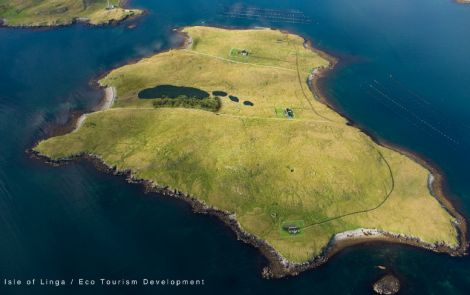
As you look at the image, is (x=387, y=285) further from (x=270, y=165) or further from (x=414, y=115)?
(x=414, y=115)

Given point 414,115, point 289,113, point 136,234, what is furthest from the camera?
point 414,115

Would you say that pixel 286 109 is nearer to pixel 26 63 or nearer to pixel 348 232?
pixel 348 232

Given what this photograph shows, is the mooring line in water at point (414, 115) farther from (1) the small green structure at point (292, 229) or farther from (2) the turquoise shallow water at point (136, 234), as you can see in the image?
(1) the small green structure at point (292, 229)

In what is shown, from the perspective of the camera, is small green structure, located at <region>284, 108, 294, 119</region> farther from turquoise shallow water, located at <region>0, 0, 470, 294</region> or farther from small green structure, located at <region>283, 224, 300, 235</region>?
small green structure, located at <region>283, 224, 300, 235</region>

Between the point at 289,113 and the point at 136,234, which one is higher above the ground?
the point at 289,113

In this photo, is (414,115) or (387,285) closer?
(387,285)

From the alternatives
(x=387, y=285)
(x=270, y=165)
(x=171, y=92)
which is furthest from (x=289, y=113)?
(x=387, y=285)

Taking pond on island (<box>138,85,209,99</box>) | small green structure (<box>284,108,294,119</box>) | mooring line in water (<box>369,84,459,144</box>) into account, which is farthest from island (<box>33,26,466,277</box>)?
mooring line in water (<box>369,84,459,144</box>)

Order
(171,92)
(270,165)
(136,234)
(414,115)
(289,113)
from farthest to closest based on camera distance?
(414,115) < (171,92) < (289,113) < (270,165) < (136,234)
